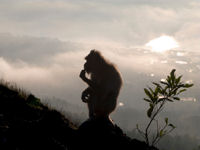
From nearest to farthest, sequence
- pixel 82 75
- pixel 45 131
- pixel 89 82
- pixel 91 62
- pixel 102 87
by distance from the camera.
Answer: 1. pixel 45 131
2. pixel 102 87
3. pixel 89 82
4. pixel 82 75
5. pixel 91 62

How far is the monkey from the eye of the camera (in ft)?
33.6

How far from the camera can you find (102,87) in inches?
403

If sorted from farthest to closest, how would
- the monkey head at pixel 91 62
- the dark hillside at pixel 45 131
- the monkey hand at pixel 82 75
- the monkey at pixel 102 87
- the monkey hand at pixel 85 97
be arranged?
1. the monkey head at pixel 91 62
2. the monkey hand at pixel 85 97
3. the monkey hand at pixel 82 75
4. the monkey at pixel 102 87
5. the dark hillside at pixel 45 131

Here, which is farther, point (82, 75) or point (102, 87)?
point (82, 75)

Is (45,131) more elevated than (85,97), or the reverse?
(85,97)

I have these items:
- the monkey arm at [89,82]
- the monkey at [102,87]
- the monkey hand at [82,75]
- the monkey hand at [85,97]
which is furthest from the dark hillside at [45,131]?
the monkey hand at [82,75]

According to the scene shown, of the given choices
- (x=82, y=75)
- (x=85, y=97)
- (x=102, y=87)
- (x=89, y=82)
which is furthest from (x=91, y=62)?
(x=85, y=97)

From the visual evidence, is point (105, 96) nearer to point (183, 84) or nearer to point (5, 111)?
point (183, 84)

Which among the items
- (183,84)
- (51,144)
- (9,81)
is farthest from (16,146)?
(9,81)

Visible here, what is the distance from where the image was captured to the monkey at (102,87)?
10.2 metres

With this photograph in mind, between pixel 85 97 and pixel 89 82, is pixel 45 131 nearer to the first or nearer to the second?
pixel 85 97

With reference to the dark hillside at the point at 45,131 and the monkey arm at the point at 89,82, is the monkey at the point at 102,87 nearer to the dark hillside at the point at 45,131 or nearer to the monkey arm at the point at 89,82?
the monkey arm at the point at 89,82

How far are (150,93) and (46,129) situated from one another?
3713 mm

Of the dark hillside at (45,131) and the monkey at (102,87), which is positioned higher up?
the monkey at (102,87)
